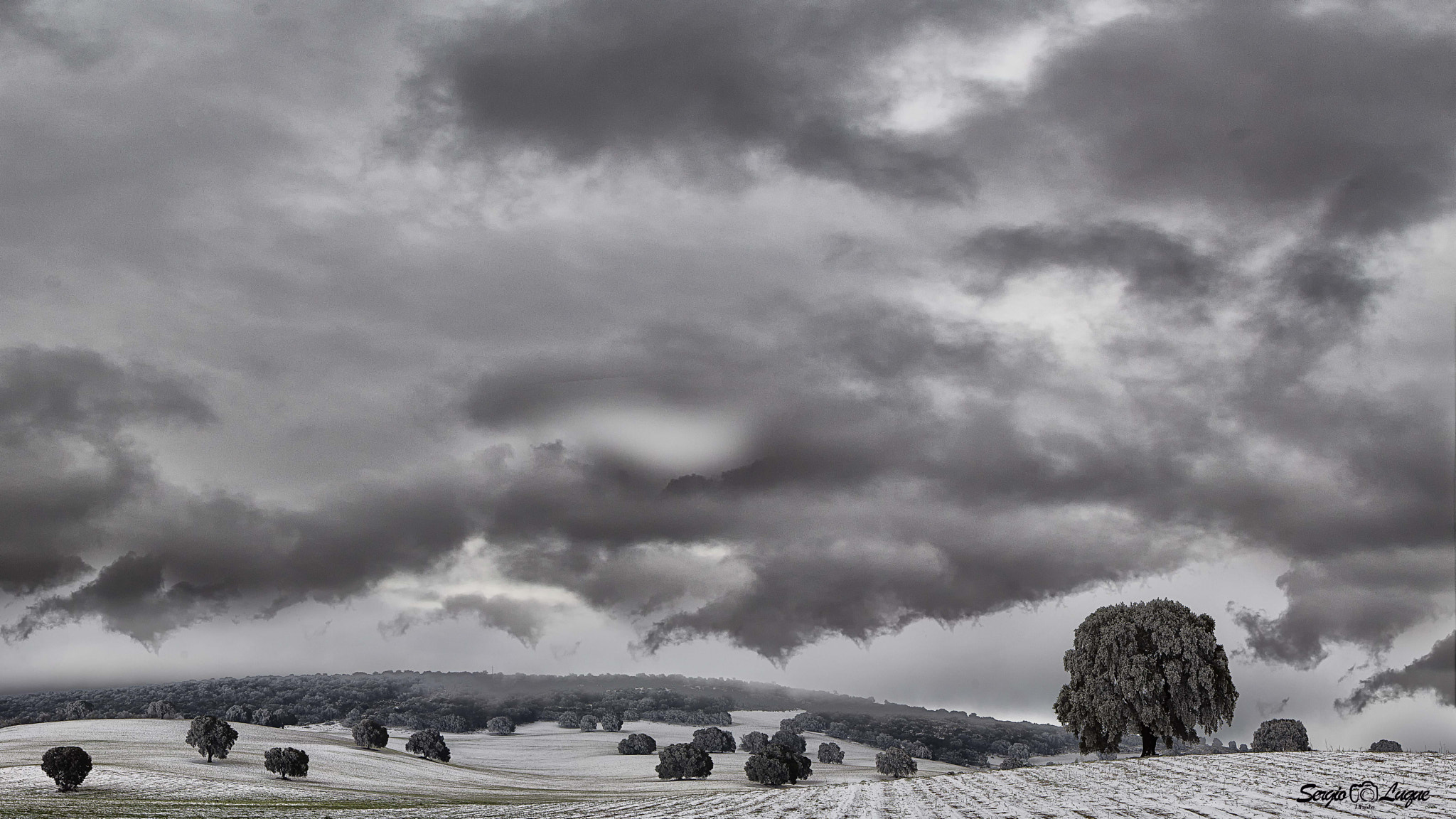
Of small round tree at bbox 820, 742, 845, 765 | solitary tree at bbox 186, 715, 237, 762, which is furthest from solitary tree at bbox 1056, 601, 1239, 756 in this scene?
small round tree at bbox 820, 742, 845, 765

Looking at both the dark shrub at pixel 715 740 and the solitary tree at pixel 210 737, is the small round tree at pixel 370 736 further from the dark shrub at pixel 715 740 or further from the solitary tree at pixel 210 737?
the dark shrub at pixel 715 740

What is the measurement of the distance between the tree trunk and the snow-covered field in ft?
37.2

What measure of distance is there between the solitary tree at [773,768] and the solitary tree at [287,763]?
52679 millimetres

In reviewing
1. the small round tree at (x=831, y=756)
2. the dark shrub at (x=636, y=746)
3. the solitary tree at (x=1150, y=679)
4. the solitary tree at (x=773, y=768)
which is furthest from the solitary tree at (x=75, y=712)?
the solitary tree at (x=1150, y=679)

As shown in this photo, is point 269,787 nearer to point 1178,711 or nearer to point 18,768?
point 18,768

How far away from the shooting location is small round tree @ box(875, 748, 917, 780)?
15388 cm

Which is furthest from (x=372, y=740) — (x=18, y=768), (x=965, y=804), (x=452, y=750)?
(x=965, y=804)

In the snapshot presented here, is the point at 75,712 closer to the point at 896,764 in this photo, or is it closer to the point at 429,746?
the point at 429,746

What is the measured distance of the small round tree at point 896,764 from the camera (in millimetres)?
153875

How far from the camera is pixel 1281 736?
16500 cm

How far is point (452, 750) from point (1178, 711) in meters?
148

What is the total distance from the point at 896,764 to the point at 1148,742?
7573cm

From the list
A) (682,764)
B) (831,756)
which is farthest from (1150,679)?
(831,756)

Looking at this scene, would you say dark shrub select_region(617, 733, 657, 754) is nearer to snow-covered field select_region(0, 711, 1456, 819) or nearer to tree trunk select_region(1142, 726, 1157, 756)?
snow-covered field select_region(0, 711, 1456, 819)
